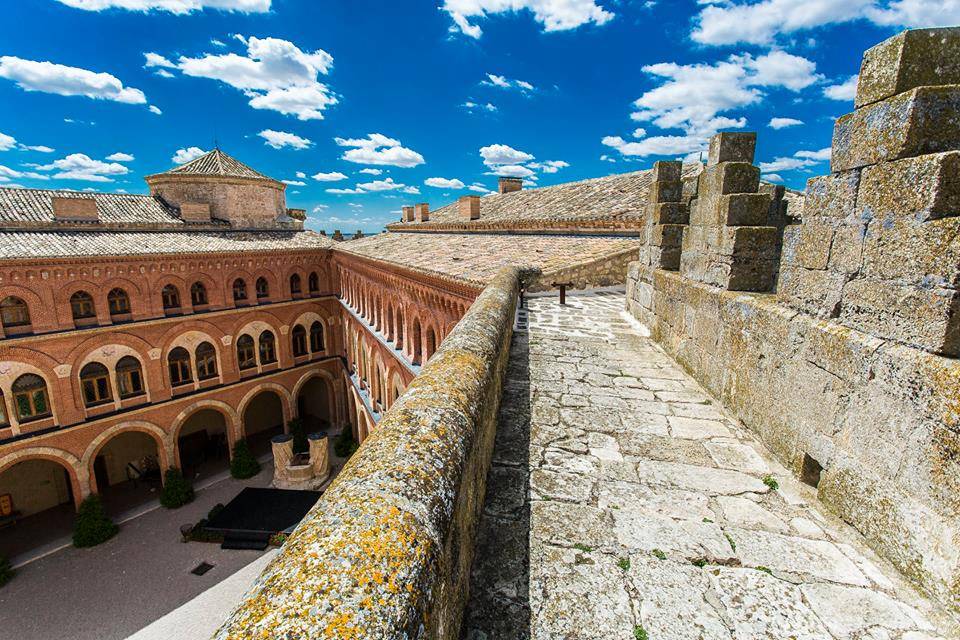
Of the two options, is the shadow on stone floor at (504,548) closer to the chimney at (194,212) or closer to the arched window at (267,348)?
the arched window at (267,348)

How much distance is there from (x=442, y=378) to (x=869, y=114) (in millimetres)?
2710

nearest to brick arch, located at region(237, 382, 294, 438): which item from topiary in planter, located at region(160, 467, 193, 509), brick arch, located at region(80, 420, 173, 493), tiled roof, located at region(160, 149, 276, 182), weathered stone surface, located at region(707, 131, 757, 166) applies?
brick arch, located at region(80, 420, 173, 493)

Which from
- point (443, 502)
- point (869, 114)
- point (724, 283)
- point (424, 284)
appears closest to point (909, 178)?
point (869, 114)

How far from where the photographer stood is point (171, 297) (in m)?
20.3

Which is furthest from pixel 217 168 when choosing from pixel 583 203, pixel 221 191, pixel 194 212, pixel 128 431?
pixel 583 203

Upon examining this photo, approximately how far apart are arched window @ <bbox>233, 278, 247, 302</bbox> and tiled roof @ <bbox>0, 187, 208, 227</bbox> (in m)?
4.75

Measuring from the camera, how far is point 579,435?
348 cm

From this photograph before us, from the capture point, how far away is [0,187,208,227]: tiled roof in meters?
19.3

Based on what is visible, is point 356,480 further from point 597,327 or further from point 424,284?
point 424,284

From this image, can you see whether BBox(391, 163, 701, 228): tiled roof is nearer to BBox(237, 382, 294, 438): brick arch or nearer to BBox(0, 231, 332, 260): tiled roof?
BBox(0, 231, 332, 260): tiled roof

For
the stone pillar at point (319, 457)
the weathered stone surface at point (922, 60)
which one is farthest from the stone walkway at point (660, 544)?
the stone pillar at point (319, 457)

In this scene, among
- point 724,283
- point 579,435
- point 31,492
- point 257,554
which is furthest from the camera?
point 31,492

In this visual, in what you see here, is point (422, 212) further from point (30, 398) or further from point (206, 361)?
point (30, 398)

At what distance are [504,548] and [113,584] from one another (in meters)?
17.7
